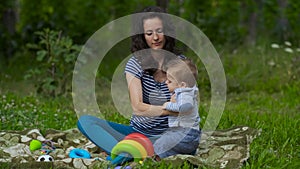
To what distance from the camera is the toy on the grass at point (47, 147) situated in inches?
168

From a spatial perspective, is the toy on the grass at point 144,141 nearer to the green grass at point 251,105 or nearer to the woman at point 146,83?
the woman at point 146,83

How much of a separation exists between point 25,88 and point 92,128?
3.85 meters

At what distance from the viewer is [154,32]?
418cm

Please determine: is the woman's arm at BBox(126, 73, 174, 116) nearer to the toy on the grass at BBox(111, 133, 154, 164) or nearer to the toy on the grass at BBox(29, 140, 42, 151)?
the toy on the grass at BBox(111, 133, 154, 164)

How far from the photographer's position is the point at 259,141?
439 centimetres

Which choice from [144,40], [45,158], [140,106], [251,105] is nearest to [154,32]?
[144,40]

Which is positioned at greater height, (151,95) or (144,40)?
(144,40)

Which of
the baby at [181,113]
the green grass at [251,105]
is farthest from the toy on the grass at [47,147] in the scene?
the baby at [181,113]

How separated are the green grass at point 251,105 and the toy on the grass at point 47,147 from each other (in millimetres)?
563

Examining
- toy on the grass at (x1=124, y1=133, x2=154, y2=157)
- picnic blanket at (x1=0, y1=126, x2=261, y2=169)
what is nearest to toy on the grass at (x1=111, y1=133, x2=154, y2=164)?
toy on the grass at (x1=124, y1=133, x2=154, y2=157)

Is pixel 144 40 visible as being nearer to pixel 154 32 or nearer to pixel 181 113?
pixel 154 32

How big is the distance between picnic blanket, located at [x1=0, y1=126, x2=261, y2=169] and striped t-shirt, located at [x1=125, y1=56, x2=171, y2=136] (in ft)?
1.26

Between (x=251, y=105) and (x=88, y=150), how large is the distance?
2.79 m

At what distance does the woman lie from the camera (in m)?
4.12
